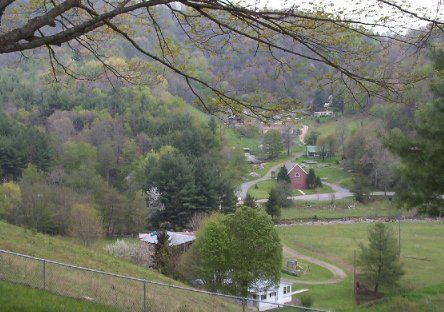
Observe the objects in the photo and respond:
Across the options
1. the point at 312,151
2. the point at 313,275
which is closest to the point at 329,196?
the point at 312,151

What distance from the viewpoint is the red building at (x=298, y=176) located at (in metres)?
56.2

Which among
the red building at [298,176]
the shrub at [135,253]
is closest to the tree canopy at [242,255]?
the shrub at [135,253]

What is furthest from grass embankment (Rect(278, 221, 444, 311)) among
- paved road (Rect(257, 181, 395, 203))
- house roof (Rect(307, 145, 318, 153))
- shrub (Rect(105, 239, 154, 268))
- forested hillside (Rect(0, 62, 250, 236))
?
house roof (Rect(307, 145, 318, 153))

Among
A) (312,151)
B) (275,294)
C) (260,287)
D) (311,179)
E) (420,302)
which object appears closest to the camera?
(420,302)

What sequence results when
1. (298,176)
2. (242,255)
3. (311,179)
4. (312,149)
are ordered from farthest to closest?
(312,149), (298,176), (311,179), (242,255)

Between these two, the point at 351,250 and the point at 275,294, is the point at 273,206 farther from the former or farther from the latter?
the point at 275,294

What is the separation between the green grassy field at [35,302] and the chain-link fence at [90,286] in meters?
0.48

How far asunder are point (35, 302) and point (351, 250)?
2787cm

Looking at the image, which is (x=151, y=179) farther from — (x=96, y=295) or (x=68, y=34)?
(x=68, y=34)

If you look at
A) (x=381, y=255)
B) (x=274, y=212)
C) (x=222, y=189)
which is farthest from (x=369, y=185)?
(x=381, y=255)

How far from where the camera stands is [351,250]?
105 ft

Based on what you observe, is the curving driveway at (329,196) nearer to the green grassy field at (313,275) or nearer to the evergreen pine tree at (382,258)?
the green grassy field at (313,275)

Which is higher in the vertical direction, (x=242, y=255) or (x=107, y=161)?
(x=107, y=161)

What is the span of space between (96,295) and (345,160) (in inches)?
2120
